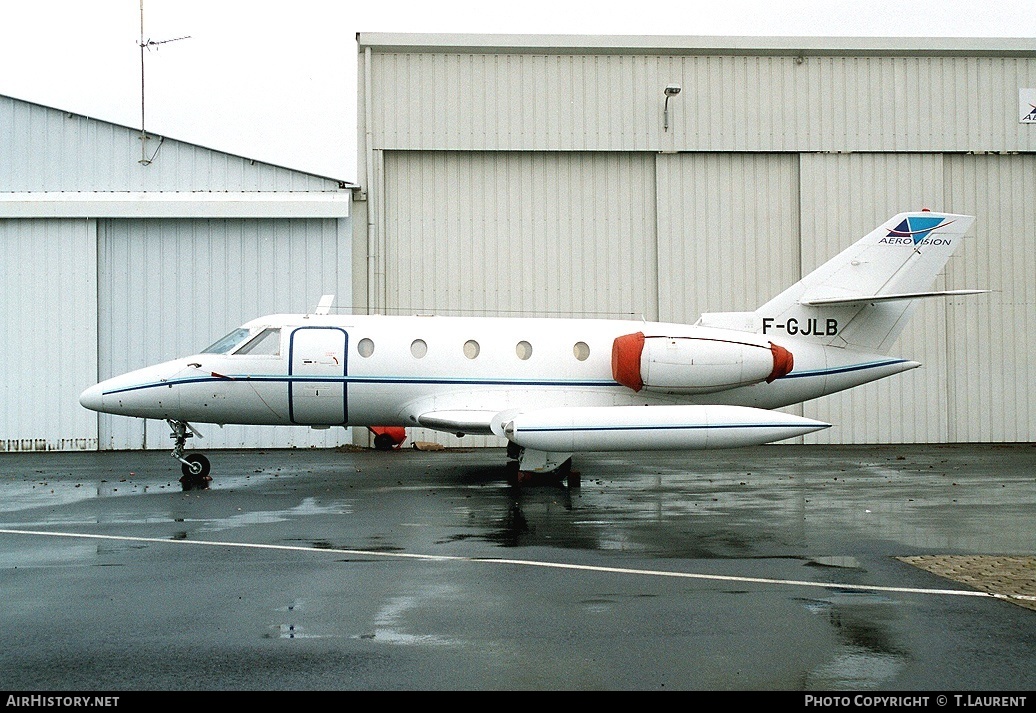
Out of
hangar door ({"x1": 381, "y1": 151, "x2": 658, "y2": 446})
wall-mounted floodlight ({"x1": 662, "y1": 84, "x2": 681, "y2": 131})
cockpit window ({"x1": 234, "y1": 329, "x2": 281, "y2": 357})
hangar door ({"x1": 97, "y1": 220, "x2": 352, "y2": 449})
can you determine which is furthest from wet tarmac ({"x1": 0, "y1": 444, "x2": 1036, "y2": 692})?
wall-mounted floodlight ({"x1": 662, "y1": 84, "x2": 681, "y2": 131})

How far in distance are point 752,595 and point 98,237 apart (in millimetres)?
23624

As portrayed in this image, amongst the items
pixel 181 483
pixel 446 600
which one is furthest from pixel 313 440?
pixel 446 600

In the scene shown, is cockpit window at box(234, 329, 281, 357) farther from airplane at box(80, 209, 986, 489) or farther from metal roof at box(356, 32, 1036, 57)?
metal roof at box(356, 32, 1036, 57)

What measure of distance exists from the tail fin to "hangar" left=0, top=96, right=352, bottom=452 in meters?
12.8

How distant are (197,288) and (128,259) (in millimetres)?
2052

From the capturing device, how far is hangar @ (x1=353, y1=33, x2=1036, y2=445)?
2752cm

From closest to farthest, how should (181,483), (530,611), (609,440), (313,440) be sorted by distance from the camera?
(530,611), (609,440), (181,483), (313,440)

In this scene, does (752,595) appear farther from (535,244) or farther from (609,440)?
(535,244)

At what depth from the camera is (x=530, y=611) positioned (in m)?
7.36

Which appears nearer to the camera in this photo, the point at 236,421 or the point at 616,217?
the point at 236,421

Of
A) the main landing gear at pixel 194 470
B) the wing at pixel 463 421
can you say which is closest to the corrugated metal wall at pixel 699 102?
the wing at pixel 463 421

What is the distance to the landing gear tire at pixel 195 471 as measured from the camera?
16.8 meters

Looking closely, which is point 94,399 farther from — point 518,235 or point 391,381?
point 518,235

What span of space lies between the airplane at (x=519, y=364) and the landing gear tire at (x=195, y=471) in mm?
22
